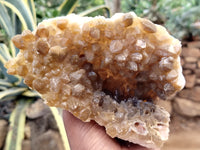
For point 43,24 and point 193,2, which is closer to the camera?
point 43,24

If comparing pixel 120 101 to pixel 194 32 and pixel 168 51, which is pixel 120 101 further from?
pixel 194 32

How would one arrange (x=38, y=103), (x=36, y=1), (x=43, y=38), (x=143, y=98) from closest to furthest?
(x=43, y=38), (x=143, y=98), (x=38, y=103), (x=36, y=1)

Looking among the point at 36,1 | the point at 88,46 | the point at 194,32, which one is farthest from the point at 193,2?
the point at 88,46

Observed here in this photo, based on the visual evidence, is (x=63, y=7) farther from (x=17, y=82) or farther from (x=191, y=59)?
(x=191, y=59)

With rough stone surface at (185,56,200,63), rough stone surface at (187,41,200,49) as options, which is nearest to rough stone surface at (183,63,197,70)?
rough stone surface at (185,56,200,63)

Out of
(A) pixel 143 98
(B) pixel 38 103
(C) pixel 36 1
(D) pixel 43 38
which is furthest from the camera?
(C) pixel 36 1

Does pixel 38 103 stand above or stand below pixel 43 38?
below

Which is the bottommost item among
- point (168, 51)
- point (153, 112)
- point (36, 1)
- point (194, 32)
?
point (194, 32)
